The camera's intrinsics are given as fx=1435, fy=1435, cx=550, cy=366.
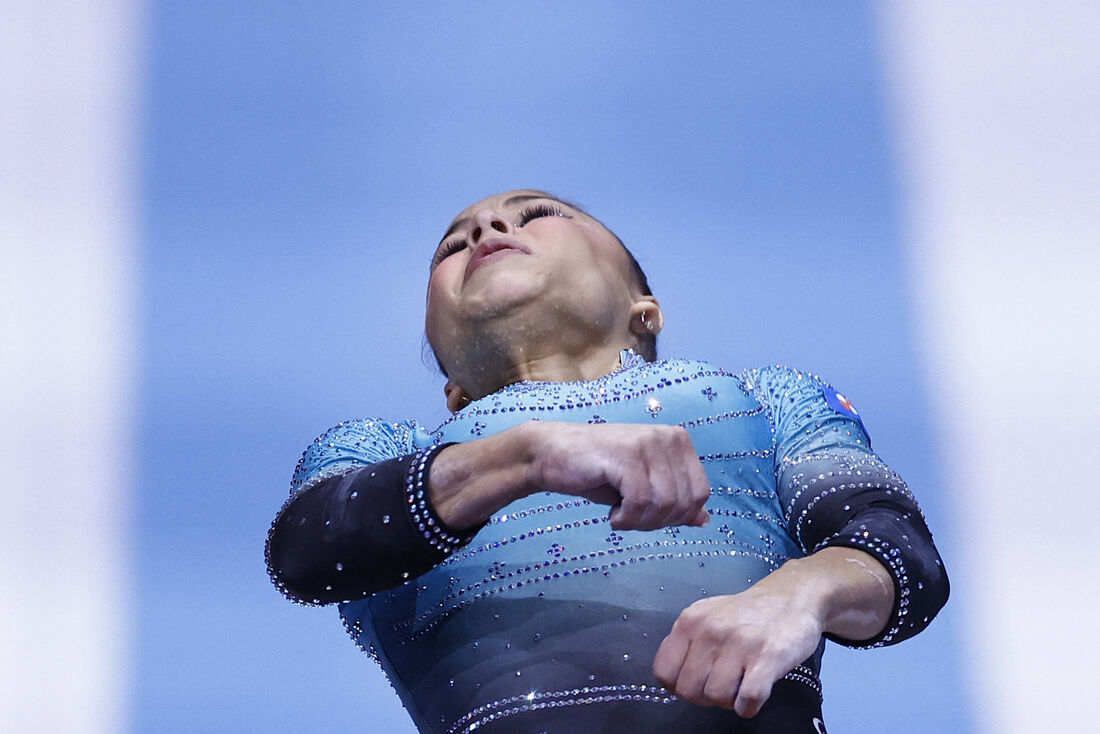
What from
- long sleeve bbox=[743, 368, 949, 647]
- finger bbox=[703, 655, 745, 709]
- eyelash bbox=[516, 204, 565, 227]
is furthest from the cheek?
finger bbox=[703, 655, 745, 709]

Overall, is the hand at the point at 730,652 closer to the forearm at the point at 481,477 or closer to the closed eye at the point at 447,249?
the forearm at the point at 481,477

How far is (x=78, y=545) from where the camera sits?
1.66m

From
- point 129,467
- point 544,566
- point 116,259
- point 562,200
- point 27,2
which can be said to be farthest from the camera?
point 27,2

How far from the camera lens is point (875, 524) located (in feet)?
3.32

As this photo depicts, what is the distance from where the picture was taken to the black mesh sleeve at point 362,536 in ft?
3.25

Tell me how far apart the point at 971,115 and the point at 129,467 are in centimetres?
125

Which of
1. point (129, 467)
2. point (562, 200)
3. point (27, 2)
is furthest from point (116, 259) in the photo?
point (562, 200)

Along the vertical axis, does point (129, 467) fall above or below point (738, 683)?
above

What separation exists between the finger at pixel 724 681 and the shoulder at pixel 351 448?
391mm

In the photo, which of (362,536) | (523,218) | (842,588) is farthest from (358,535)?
(523,218)

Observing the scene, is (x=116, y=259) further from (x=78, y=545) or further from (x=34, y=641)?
(x=34, y=641)

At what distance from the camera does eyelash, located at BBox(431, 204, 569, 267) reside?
1.47 metres

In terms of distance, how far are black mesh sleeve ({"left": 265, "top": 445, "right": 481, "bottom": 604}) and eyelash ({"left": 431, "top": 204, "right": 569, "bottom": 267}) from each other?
447mm

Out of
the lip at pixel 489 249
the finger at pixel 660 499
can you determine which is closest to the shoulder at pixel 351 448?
the lip at pixel 489 249
